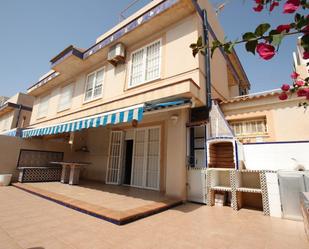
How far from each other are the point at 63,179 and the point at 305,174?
47.8 feet

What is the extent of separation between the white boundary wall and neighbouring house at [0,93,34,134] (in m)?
29.1

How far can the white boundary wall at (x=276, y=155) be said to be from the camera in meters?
7.32

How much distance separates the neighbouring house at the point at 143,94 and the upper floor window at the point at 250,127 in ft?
7.76

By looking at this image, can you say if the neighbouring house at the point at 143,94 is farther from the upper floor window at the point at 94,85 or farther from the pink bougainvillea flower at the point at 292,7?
the pink bougainvillea flower at the point at 292,7

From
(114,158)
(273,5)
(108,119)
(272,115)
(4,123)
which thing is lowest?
(114,158)

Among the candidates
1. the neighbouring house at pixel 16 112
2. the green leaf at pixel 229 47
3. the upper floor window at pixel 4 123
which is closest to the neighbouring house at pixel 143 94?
the green leaf at pixel 229 47

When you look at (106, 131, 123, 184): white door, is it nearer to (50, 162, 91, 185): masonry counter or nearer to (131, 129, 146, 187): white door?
(131, 129, 146, 187): white door

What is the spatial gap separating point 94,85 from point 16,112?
18.4m

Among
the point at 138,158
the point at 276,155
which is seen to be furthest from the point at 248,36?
the point at 138,158

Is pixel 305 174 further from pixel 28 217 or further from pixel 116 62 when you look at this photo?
pixel 116 62

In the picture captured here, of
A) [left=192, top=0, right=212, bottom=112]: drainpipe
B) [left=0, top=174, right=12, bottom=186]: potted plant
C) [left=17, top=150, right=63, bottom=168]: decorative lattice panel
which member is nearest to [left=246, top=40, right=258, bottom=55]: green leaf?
[left=192, top=0, right=212, bottom=112]: drainpipe

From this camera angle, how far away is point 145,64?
11180mm

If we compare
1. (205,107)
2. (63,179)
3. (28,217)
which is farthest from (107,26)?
(28,217)

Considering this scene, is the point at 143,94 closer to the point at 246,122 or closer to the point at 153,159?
the point at 153,159
